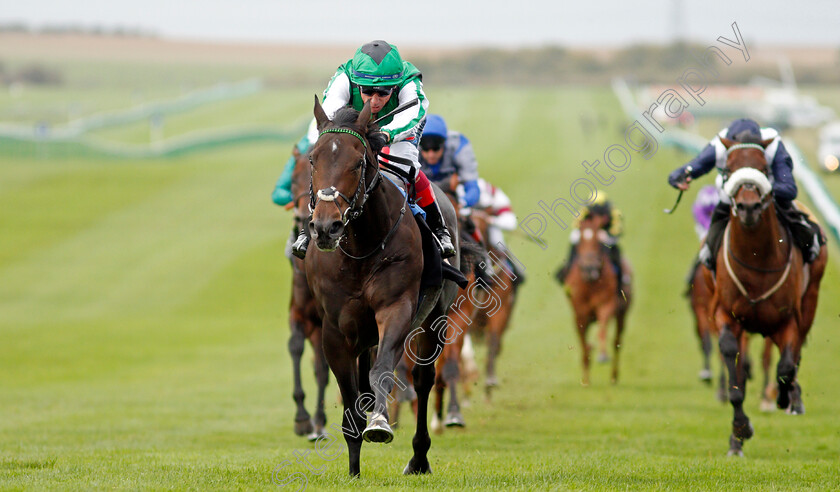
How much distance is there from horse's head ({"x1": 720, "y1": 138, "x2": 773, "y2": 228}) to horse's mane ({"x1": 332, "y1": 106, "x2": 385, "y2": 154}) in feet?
11.1

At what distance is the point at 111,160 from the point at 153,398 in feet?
107

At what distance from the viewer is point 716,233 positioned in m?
10.0

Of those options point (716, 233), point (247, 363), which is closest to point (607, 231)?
point (716, 233)

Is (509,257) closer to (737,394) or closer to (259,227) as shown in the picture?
(737,394)

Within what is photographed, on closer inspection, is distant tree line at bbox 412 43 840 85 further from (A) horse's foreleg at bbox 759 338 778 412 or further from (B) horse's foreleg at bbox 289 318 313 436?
(B) horse's foreleg at bbox 289 318 313 436

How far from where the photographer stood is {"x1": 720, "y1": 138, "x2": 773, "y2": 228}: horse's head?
8.73 metres

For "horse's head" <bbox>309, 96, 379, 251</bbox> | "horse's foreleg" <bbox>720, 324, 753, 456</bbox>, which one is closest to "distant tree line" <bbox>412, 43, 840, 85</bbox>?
"horse's foreleg" <bbox>720, 324, 753, 456</bbox>

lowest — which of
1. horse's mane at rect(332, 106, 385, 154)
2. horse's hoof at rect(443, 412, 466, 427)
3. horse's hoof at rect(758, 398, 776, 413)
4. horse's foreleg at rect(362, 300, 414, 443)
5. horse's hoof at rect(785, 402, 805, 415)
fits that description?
horse's hoof at rect(443, 412, 466, 427)

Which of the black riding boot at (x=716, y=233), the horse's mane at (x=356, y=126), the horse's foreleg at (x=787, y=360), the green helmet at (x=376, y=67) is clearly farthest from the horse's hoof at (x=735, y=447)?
the horse's mane at (x=356, y=126)

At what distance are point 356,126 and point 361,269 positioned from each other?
915 mm

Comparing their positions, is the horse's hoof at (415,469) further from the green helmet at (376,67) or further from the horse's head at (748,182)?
the horse's head at (748,182)

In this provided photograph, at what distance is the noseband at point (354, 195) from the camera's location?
6.21 m

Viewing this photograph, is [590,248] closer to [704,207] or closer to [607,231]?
[607,231]

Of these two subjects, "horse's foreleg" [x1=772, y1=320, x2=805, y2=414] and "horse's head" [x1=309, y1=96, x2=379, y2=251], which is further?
"horse's foreleg" [x1=772, y1=320, x2=805, y2=414]
